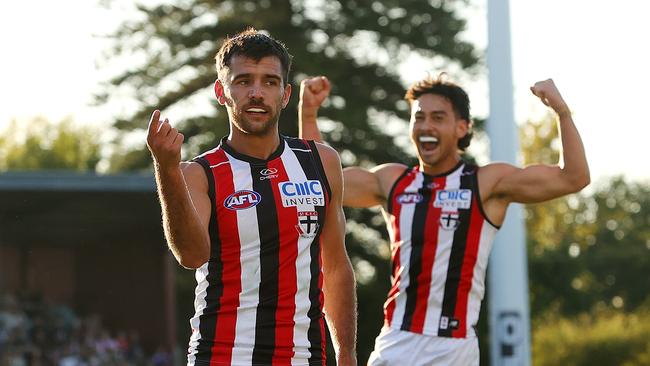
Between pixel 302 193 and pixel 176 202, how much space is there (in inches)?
29.6

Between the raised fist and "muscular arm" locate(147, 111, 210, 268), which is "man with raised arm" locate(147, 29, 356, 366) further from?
the raised fist

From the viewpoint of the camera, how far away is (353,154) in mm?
28031

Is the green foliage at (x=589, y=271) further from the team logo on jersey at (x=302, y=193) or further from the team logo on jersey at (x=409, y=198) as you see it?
the team logo on jersey at (x=302, y=193)

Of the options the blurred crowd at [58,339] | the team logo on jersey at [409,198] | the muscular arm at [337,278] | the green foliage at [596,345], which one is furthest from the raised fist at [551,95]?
the green foliage at [596,345]

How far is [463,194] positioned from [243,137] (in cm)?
242

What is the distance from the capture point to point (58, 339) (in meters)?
23.5

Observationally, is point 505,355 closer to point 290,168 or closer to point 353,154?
point 290,168

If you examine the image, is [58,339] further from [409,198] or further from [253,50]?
[253,50]

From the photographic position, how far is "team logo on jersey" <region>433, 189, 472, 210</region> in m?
7.23

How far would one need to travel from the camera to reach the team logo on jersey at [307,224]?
500cm

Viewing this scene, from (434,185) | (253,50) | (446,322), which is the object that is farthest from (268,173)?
(434,185)

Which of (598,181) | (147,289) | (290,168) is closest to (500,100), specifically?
(290,168)

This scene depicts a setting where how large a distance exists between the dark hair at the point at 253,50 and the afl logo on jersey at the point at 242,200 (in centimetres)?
48

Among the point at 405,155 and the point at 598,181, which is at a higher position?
A: the point at 598,181
